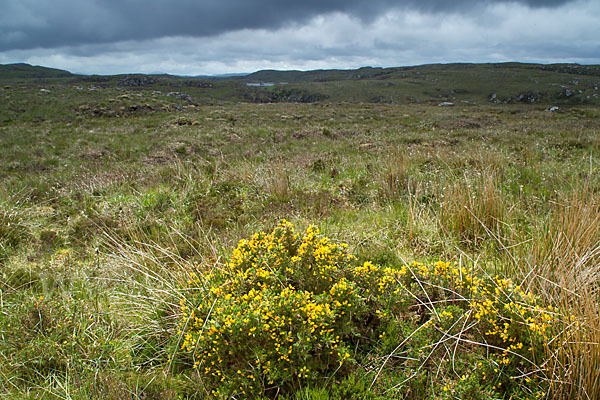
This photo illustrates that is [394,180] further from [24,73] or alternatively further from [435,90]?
[24,73]

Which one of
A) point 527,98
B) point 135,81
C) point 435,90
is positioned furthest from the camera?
point 435,90

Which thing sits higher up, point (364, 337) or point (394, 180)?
point (394, 180)

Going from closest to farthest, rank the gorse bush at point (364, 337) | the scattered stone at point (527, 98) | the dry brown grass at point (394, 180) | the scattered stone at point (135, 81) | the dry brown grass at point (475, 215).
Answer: the gorse bush at point (364, 337), the dry brown grass at point (475, 215), the dry brown grass at point (394, 180), the scattered stone at point (527, 98), the scattered stone at point (135, 81)

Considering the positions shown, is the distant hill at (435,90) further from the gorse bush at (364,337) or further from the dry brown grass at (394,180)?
the gorse bush at (364,337)

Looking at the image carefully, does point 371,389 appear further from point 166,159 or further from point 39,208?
point 166,159

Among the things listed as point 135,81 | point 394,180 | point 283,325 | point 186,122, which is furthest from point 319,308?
point 135,81

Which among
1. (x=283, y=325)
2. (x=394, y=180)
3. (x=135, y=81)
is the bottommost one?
(x=283, y=325)

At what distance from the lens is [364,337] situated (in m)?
2.35

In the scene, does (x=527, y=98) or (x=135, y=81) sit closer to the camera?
(x=527, y=98)

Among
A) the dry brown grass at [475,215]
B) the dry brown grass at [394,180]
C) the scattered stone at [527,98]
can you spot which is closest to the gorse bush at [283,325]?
the dry brown grass at [475,215]

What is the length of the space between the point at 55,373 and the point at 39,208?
5736mm

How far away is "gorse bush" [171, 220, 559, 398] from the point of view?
1.97 meters

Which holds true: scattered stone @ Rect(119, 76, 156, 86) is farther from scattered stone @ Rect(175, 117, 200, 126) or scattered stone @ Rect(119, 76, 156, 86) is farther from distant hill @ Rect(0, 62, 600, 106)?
scattered stone @ Rect(175, 117, 200, 126)

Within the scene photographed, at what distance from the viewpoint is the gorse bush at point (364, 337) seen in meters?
1.97
